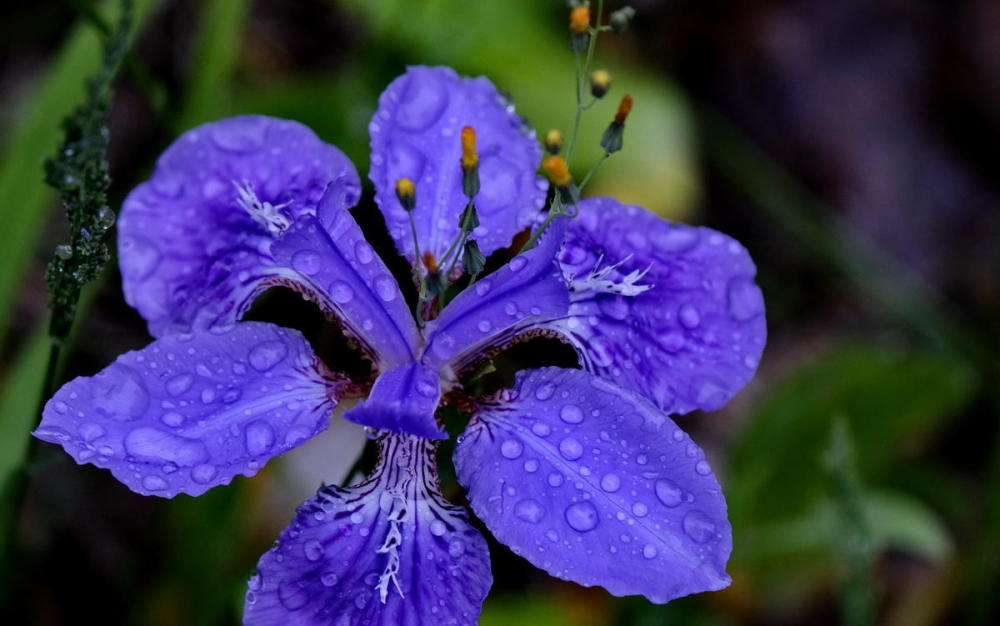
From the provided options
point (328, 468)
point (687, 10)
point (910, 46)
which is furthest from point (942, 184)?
point (328, 468)

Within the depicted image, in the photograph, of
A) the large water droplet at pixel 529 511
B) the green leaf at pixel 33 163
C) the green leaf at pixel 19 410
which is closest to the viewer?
the large water droplet at pixel 529 511

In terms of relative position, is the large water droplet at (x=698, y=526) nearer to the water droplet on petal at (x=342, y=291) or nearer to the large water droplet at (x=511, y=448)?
the large water droplet at (x=511, y=448)

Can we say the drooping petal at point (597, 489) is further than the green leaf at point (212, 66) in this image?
No

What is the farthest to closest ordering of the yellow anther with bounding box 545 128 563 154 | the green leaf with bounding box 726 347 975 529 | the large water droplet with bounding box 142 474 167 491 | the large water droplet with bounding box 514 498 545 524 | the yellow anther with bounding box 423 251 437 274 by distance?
the green leaf with bounding box 726 347 975 529, the yellow anther with bounding box 545 128 563 154, the yellow anther with bounding box 423 251 437 274, the large water droplet with bounding box 514 498 545 524, the large water droplet with bounding box 142 474 167 491

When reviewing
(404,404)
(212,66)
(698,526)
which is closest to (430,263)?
(404,404)

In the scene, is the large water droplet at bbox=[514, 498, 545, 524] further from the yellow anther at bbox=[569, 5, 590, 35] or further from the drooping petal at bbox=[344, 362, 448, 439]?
the yellow anther at bbox=[569, 5, 590, 35]

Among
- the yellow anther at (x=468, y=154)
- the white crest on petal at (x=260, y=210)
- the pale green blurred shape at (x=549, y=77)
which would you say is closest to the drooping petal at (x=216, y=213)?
the white crest on petal at (x=260, y=210)

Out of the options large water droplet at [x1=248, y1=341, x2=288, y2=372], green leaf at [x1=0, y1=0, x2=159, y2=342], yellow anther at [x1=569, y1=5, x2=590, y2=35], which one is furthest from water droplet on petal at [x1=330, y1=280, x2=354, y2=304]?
green leaf at [x1=0, y1=0, x2=159, y2=342]
